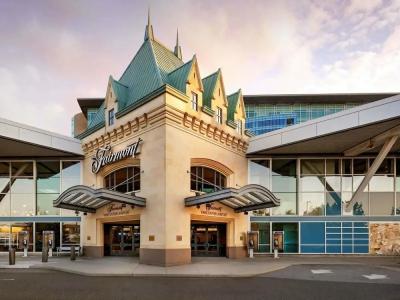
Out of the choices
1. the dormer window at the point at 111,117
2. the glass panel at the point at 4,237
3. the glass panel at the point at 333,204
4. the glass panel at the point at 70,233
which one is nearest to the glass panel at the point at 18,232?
the glass panel at the point at 4,237

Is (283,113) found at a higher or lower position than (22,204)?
higher

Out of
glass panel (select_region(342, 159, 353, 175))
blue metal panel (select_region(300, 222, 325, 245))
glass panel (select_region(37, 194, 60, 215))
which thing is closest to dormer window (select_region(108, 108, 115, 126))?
glass panel (select_region(37, 194, 60, 215))

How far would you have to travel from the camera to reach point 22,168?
27.1 metres

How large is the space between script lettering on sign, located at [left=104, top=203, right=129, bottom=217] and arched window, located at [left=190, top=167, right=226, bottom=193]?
4.49 meters

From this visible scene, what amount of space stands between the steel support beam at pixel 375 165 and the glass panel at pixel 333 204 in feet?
2.86

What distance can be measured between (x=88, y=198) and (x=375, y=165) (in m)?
18.9

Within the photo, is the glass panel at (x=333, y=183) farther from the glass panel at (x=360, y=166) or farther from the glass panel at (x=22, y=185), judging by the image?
the glass panel at (x=22, y=185)

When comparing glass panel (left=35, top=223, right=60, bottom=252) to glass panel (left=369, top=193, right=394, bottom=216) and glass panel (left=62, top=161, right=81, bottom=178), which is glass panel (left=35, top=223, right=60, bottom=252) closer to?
glass panel (left=62, top=161, right=81, bottom=178)

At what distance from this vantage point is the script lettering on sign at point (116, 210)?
21.9 meters

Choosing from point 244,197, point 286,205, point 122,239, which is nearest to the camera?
point 244,197

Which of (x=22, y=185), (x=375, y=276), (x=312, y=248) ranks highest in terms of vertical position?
(x=22, y=185)

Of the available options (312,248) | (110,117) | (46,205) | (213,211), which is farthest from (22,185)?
(312,248)

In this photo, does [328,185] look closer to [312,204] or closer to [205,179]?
[312,204]

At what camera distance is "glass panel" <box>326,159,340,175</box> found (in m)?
26.2
